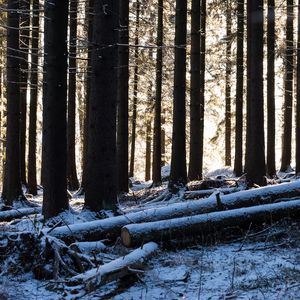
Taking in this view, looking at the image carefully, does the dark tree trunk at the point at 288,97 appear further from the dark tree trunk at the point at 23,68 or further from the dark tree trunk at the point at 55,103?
the dark tree trunk at the point at 55,103

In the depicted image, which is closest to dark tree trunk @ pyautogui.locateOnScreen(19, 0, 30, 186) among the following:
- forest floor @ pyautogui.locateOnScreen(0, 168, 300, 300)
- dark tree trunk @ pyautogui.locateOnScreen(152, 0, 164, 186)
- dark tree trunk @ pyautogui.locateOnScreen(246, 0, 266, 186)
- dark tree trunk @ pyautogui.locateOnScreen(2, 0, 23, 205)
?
dark tree trunk @ pyautogui.locateOnScreen(2, 0, 23, 205)

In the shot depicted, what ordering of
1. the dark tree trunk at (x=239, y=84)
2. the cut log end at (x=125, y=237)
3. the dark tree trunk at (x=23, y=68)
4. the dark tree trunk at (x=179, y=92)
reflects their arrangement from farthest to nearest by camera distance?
the dark tree trunk at (x=239, y=84)
the dark tree trunk at (x=23, y=68)
the dark tree trunk at (x=179, y=92)
the cut log end at (x=125, y=237)

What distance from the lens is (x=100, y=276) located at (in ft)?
19.3

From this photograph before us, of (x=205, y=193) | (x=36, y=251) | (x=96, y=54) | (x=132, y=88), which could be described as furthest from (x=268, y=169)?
(x=36, y=251)

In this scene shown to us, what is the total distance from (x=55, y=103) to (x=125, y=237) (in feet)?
12.3

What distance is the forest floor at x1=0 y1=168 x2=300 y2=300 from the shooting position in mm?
5895

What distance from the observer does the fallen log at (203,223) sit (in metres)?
7.57

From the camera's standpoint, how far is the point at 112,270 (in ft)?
19.9

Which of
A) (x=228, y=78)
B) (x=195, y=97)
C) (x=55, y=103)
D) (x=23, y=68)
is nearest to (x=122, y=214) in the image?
(x=55, y=103)

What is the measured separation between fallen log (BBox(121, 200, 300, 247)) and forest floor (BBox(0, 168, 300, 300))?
261 millimetres

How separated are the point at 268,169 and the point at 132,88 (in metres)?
10.6

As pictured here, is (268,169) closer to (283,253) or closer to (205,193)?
→ (205,193)

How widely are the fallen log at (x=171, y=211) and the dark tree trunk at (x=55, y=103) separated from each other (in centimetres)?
215

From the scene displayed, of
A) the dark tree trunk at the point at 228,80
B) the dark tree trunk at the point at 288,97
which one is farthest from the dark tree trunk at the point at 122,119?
Answer: the dark tree trunk at the point at 288,97
